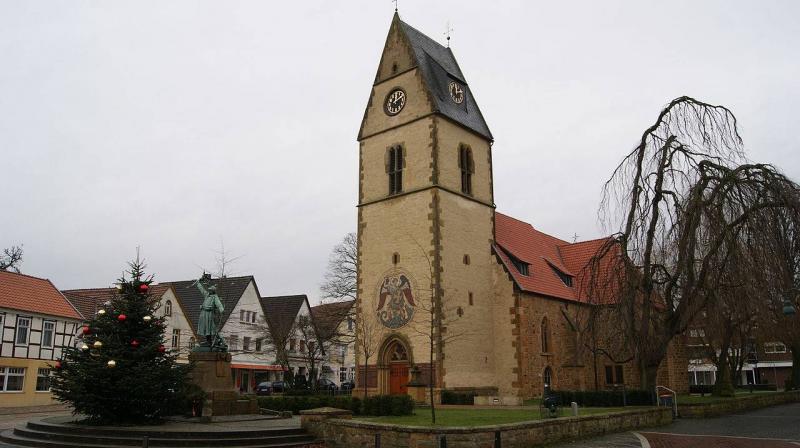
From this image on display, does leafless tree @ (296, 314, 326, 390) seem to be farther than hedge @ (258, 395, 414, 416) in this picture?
Yes

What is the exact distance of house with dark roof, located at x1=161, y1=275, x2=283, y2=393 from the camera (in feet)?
162

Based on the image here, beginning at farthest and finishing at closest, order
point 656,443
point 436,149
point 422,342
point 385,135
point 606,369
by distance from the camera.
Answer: point 606,369, point 385,135, point 436,149, point 422,342, point 656,443

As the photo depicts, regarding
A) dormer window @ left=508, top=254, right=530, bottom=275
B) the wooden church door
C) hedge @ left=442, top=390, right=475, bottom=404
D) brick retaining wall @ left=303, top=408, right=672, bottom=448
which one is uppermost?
dormer window @ left=508, top=254, right=530, bottom=275

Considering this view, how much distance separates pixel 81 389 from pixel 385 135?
2000 centimetres

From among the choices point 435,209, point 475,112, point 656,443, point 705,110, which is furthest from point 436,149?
point 656,443

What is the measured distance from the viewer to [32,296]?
3841cm

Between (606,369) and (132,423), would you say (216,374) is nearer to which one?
(132,423)

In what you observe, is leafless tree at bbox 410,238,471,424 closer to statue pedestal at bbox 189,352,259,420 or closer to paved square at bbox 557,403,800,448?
paved square at bbox 557,403,800,448

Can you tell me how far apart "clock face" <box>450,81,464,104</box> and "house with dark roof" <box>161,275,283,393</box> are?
24.7 metres

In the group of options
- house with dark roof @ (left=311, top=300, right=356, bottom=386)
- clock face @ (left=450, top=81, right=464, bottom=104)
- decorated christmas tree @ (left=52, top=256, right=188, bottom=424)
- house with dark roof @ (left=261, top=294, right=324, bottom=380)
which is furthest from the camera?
house with dark roof @ (left=311, top=300, right=356, bottom=386)

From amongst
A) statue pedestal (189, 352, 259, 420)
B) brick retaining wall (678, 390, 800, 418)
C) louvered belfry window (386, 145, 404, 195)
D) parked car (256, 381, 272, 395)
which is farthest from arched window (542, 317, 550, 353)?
parked car (256, 381, 272, 395)

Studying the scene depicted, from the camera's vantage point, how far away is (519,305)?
102 ft

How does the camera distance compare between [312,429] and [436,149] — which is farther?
[436,149]

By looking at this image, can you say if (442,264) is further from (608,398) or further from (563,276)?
(563,276)
